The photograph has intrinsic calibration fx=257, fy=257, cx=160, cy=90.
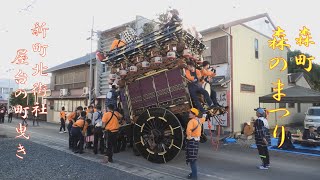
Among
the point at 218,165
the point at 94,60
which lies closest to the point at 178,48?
the point at 218,165

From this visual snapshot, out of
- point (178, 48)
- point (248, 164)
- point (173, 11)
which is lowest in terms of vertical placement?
point (248, 164)

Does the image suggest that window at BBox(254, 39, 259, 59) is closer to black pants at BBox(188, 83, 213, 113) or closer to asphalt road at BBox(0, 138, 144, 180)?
black pants at BBox(188, 83, 213, 113)

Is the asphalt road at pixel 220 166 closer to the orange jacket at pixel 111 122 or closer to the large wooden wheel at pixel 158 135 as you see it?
the large wooden wheel at pixel 158 135

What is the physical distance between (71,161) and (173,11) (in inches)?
230

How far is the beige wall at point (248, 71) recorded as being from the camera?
1692cm

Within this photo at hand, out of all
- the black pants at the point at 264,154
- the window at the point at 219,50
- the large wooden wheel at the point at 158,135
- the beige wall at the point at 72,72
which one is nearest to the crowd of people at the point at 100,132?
the large wooden wheel at the point at 158,135

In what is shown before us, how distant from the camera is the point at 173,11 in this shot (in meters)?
8.15

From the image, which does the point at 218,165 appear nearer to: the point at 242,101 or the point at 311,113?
the point at 242,101

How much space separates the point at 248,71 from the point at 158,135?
12.3 meters

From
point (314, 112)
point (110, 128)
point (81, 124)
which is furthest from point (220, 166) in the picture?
point (314, 112)

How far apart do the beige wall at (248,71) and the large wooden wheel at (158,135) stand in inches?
383

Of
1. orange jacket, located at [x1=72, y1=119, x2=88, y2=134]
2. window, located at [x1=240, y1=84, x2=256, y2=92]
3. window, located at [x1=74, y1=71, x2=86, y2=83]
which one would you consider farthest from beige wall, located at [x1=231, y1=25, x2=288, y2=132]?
window, located at [x1=74, y1=71, x2=86, y2=83]

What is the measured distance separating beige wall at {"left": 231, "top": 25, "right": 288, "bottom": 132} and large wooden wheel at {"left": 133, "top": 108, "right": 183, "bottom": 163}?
9739 mm

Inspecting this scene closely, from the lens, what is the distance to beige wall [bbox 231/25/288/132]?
16.9 m
